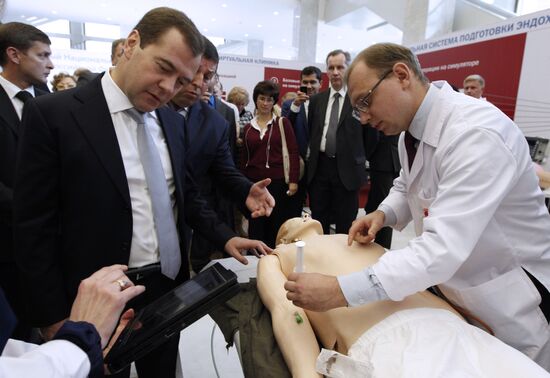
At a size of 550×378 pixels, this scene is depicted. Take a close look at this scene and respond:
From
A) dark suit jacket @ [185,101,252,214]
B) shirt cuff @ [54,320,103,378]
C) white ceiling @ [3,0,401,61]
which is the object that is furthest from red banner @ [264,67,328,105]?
shirt cuff @ [54,320,103,378]

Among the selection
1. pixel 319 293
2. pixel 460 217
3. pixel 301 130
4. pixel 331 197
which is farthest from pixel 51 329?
pixel 301 130

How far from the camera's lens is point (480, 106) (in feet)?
3.76

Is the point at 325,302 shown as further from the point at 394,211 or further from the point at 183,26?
the point at 183,26

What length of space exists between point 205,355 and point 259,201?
3.69 feet

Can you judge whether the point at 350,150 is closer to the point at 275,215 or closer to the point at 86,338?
the point at 275,215

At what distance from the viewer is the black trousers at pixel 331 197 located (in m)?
3.27

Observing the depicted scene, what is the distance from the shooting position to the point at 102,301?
2.81 ft

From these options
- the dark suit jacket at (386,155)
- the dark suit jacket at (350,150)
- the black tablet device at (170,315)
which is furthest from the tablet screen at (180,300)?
the dark suit jacket at (386,155)

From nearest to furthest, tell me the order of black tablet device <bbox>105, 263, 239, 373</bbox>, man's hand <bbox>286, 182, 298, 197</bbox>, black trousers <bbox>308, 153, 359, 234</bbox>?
black tablet device <bbox>105, 263, 239, 373</bbox>, black trousers <bbox>308, 153, 359, 234</bbox>, man's hand <bbox>286, 182, 298, 197</bbox>

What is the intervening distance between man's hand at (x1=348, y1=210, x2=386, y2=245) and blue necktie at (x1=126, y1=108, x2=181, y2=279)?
0.70 metres

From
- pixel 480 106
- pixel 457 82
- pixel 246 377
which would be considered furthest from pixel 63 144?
pixel 457 82

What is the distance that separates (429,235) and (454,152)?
26 centimetres

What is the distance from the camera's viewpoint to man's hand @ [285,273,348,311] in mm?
1094

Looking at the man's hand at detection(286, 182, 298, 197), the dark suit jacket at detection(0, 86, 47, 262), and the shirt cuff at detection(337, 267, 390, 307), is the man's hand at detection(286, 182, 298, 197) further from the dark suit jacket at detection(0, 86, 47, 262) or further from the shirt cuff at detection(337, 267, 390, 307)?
the shirt cuff at detection(337, 267, 390, 307)
